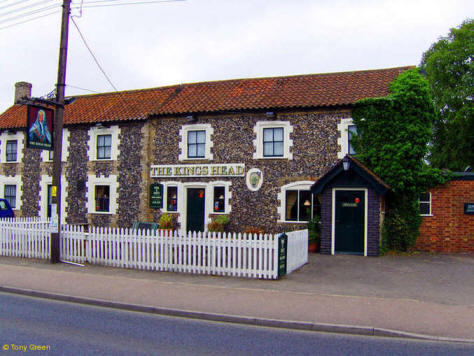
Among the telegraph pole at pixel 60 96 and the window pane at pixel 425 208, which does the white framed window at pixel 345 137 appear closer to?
the window pane at pixel 425 208

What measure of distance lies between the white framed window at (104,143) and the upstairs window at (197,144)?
3.87m

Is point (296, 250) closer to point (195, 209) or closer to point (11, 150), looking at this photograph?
point (195, 209)

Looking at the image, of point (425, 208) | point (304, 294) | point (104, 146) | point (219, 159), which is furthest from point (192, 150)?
point (304, 294)

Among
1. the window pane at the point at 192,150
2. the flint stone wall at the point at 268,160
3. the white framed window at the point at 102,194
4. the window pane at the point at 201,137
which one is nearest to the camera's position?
the flint stone wall at the point at 268,160

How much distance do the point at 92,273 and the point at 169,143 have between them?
9454 mm

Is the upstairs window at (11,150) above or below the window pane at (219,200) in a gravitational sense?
above

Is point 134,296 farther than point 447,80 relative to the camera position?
No

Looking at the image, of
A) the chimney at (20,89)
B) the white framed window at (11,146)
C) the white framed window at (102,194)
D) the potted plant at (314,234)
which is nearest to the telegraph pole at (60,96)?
the white framed window at (102,194)

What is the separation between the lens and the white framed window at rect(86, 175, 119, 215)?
69.7 ft

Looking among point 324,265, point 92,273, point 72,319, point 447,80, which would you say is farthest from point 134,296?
point 447,80

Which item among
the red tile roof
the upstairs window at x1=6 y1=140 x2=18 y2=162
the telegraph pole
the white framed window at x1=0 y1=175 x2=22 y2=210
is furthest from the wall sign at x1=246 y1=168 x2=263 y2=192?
the upstairs window at x1=6 y1=140 x2=18 y2=162

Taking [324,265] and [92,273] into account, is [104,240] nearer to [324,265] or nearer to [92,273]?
[92,273]

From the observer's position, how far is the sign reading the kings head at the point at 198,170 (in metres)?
19.0

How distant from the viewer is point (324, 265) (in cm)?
1363
